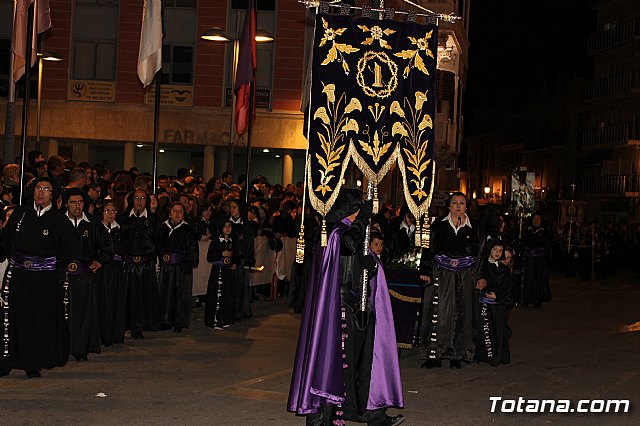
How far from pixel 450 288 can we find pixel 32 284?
495 centimetres

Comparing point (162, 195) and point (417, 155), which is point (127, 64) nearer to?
point (162, 195)

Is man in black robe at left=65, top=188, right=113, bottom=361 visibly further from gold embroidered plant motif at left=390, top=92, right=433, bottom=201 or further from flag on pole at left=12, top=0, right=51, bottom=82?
flag on pole at left=12, top=0, right=51, bottom=82

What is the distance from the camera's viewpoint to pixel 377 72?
36.8 ft

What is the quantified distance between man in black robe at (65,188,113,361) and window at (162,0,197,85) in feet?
83.8

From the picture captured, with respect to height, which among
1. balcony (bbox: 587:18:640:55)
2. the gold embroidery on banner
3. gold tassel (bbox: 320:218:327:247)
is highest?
balcony (bbox: 587:18:640:55)

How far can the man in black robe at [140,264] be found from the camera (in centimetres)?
1508

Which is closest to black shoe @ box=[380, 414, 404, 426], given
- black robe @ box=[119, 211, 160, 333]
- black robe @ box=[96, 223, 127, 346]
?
black robe @ box=[96, 223, 127, 346]

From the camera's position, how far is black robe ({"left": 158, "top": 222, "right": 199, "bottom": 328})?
15.9 m

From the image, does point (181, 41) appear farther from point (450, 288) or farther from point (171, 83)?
point (450, 288)

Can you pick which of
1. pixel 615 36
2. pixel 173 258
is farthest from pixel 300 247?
pixel 615 36

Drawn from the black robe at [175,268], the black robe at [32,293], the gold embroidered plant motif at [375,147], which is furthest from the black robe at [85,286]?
the gold embroidered plant motif at [375,147]

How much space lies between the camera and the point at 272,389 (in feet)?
37.6

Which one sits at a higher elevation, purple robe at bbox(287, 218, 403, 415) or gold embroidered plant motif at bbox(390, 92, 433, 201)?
gold embroidered plant motif at bbox(390, 92, 433, 201)

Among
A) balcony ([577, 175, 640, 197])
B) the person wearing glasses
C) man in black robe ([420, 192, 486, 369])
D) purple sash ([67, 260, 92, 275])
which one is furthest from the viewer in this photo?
balcony ([577, 175, 640, 197])
